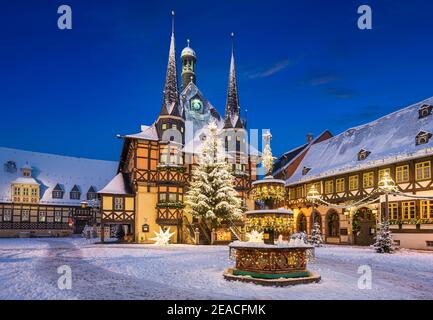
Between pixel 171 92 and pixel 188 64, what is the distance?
17.6 metres

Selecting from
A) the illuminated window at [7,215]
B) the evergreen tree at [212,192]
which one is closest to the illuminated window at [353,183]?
the evergreen tree at [212,192]

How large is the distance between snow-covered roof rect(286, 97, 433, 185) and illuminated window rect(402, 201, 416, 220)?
11.0 ft

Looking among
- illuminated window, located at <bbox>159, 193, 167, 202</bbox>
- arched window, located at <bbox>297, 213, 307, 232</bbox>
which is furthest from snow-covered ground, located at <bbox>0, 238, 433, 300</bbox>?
arched window, located at <bbox>297, 213, 307, 232</bbox>

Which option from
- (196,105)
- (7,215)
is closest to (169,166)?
(196,105)

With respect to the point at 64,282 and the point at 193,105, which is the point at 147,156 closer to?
the point at 193,105

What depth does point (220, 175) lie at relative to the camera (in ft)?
110

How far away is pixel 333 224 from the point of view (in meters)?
37.2

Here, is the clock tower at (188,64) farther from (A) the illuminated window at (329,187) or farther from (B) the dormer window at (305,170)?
(A) the illuminated window at (329,187)

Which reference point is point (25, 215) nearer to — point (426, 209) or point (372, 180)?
point (372, 180)

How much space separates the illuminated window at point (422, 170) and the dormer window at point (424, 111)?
15.5 feet

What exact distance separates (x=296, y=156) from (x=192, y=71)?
20633mm

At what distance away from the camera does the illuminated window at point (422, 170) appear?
2689 cm

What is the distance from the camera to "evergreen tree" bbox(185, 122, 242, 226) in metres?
33.0
